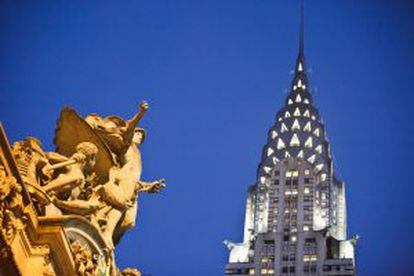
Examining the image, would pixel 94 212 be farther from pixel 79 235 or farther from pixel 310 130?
pixel 310 130

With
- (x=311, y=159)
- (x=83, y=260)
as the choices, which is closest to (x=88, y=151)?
(x=83, y=260)

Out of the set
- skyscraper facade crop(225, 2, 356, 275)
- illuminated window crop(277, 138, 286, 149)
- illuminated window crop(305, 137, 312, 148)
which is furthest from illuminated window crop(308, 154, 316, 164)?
illuminated window crop(277, 138, 286, 149)

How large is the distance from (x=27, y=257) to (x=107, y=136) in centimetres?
430

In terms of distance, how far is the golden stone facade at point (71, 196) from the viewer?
14.2m

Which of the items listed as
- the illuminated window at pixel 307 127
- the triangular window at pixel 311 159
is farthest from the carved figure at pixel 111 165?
the illuminated window at pixel 307 127

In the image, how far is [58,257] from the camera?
1518 centimetres

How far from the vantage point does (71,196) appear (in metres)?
16.4

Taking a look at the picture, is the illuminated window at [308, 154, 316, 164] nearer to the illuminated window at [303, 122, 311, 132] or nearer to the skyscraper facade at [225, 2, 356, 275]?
the skyscraper facade at [225, 2, 356, 275]

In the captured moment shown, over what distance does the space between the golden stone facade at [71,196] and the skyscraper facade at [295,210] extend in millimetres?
139162

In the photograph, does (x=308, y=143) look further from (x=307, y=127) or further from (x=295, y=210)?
(x=295, y=210)

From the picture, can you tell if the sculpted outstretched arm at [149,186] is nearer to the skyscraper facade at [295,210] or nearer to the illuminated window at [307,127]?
the skyscraper facade at [295,210]

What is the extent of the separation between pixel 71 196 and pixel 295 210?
152 m

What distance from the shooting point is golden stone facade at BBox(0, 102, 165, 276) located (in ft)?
46.6

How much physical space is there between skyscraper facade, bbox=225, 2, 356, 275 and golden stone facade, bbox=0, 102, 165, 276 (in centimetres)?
13916
